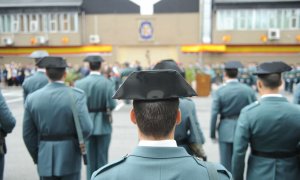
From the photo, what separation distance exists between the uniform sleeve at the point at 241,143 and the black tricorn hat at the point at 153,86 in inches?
75.6

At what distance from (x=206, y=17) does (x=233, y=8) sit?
8.90 ft

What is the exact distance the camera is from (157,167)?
1715mm

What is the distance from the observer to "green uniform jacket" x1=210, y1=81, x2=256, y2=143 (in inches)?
211

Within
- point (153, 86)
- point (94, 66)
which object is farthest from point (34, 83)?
point (153, 86)

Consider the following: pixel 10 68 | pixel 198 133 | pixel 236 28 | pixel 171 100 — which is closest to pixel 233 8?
pixel 236 28

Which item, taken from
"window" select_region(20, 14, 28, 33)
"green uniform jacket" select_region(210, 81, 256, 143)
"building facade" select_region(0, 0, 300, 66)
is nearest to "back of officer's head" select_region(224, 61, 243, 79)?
"green uniform jacket" select_region(210, 81, 256, 143)

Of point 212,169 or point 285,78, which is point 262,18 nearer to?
point 285,78

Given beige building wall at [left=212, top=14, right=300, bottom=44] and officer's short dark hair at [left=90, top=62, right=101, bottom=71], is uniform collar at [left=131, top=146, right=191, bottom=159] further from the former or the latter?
beige building wall at [left=212, top=14, right=300, bottom=44]

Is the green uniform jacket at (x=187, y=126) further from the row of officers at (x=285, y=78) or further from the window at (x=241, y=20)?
the window at (x=241, y=20)

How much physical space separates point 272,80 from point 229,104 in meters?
1.79

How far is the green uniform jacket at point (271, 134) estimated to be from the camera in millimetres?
3479

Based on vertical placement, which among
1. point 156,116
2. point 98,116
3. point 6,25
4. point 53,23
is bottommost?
point 98,116

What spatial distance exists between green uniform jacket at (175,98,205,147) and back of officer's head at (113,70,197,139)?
2226 mm

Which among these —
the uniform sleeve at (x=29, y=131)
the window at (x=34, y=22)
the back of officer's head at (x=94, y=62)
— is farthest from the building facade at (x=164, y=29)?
the uniform sleeve at (x=29, y=131)
